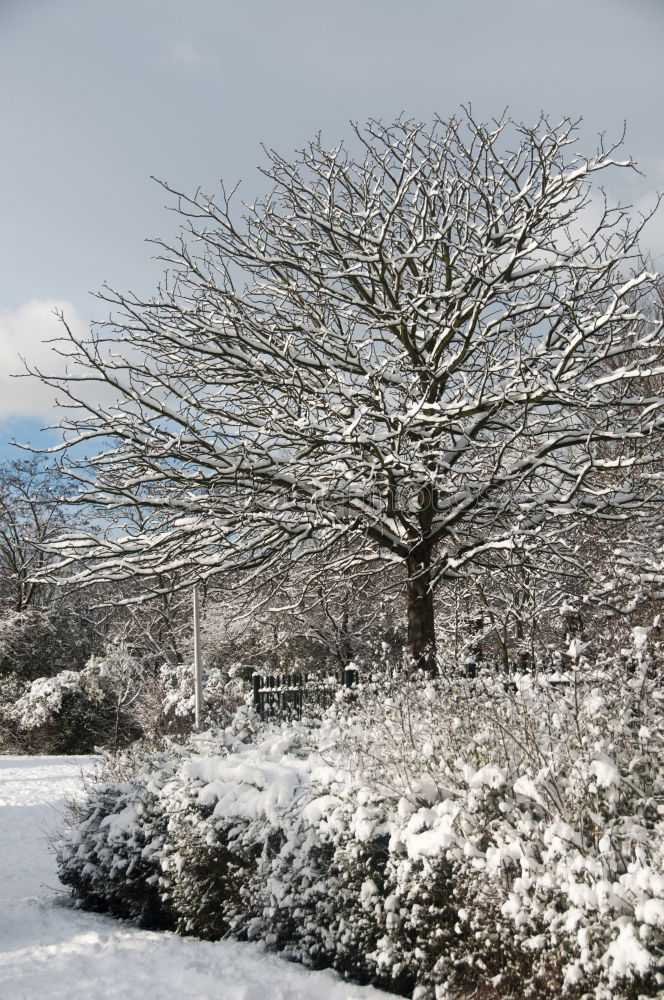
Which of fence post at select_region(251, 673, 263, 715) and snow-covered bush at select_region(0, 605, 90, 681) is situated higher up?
snow-covered bush at select_region(0, 605, 90, 681)

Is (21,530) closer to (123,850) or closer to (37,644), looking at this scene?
(37,644)

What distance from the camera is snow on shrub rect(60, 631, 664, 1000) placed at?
11.0 feet

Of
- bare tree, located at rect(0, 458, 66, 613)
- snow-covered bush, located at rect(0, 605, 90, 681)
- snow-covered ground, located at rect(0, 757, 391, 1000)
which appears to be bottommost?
snow-covered ground, located at rect(0, 757, 391, 1000)

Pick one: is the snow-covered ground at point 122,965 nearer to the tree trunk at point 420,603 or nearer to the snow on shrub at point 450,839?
the snow on shrub at point 450,839

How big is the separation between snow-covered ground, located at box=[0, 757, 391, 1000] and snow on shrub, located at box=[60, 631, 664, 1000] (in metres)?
0.20

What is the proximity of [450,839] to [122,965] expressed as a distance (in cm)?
271

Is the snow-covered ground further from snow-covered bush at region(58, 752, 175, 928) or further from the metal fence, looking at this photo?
the metal fence

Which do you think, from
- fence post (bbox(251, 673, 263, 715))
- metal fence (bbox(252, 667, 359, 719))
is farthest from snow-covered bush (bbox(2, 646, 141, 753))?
metal fence (bbox(252, 667, 359, 719))

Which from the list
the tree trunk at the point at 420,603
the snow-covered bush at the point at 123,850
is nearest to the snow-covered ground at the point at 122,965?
the snow-covered bush at the point at 123,850

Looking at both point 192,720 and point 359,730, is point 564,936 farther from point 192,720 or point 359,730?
point 192,720

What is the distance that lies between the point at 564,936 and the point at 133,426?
634 cm

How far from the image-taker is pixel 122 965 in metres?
5.04

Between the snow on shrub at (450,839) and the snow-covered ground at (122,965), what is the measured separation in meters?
0.20

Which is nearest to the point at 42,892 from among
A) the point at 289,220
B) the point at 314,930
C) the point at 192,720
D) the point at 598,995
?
the point at 314,930
